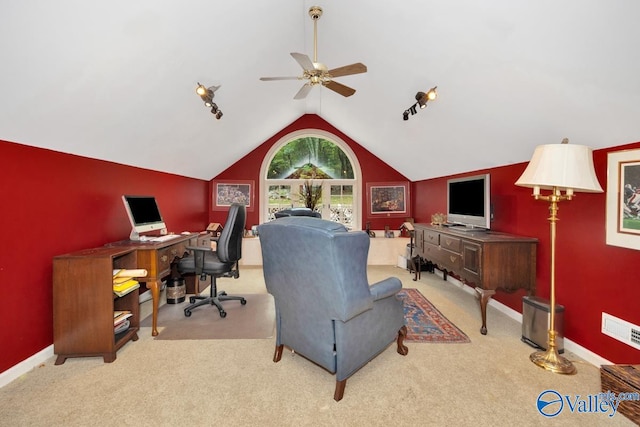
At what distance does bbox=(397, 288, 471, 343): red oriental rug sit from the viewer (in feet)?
8.59

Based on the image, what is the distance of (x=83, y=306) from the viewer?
221 centimetres

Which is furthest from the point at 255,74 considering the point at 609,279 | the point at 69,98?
the point at 609,279

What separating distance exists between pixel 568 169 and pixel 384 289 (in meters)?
1.58

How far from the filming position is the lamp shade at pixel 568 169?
197cm

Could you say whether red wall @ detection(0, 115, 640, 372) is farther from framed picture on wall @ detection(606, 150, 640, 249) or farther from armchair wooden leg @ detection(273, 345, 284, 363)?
armchair wooden leg @ detection(273, 345, 284, 363)

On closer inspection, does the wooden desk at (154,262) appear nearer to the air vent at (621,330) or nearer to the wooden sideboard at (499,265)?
the wooden sideboard at (499,265)

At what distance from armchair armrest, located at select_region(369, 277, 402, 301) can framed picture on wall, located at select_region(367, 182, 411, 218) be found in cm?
422

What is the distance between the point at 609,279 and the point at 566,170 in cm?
94

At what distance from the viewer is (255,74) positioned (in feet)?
11.4

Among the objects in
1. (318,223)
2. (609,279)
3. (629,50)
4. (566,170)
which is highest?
(629,50)

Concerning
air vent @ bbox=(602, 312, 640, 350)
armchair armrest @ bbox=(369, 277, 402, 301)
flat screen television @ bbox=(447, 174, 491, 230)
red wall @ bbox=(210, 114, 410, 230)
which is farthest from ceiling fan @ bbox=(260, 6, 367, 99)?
red wall @ bbox=(210, 114, 410, 230)

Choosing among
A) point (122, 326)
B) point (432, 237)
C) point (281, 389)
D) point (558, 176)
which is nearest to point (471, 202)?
point (432, 237)

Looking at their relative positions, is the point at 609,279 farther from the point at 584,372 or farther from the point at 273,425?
the point at 273,425

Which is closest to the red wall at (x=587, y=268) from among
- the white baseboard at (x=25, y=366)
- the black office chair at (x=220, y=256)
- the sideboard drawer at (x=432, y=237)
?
the sideboard drawer at (x=432, y=237)
